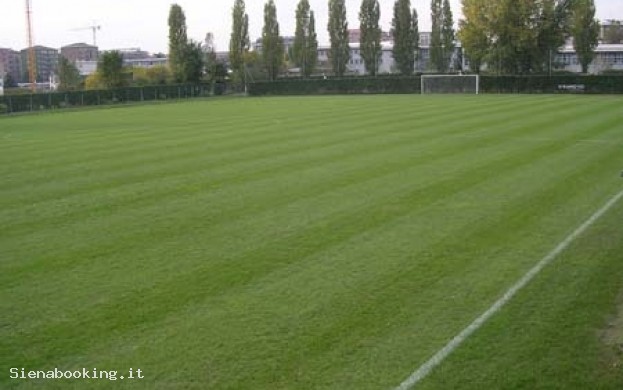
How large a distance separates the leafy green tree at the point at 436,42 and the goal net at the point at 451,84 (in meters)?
28.0

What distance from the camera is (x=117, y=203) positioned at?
42.7ft

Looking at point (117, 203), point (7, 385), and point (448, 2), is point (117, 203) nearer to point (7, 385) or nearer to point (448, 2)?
point (7, 385)

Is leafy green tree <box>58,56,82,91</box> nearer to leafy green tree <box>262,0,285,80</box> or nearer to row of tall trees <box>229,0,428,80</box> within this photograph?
row of tall trees <box>229,0,428,80</box>

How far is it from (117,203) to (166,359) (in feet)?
24.5

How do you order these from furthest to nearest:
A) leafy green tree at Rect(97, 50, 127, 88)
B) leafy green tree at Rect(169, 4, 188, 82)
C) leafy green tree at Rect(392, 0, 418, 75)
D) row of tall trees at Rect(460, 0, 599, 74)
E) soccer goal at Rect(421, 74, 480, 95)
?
leafy green tree at Rect(392, 0, 418, 75) → leafy green tree at Rect(169, 4, 188, 82) → row of tall trees at Rect(460, 0, 599, 74) → leafy green tree at Rect(97, 50, 127, 88) → soccer goal at Rect(421, 74, 480, 95)

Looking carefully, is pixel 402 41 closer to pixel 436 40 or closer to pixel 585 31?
pixel 436 40

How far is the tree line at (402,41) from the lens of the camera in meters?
71.6

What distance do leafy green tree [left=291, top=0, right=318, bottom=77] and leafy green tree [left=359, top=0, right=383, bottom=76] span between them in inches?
252

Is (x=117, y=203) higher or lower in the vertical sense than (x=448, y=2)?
lower

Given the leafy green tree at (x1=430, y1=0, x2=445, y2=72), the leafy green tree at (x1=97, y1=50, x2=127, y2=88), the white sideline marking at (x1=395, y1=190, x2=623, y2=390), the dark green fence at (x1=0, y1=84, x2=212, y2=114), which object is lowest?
the white sideline marking at (x1=395, y1=190, x2=623, y2=390)

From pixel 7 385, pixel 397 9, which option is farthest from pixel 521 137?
pixel 397 9

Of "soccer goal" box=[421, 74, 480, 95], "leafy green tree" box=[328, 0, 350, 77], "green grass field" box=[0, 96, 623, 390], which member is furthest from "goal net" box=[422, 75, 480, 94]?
"green grass field" box=[0, 96, 623, 390]

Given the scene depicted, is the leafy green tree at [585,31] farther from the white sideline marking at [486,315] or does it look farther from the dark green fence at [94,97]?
the white sideline marking at [486,315]

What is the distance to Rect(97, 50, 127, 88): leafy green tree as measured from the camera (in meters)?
70.3
